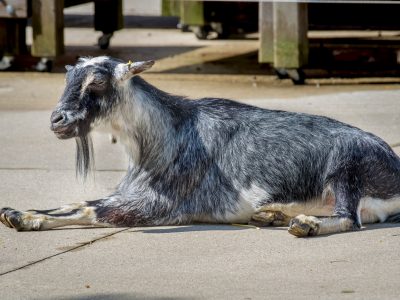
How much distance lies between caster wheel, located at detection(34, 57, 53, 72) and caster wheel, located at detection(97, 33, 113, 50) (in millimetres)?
2063

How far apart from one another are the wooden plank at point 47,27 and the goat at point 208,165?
16.7 ft

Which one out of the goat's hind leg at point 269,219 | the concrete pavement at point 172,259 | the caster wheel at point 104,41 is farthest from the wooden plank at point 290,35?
the goat's hind leg at point 269,219

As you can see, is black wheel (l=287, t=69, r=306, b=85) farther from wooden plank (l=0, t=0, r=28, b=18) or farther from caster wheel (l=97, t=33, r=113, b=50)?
caster wheel (l=97, t=33, r=113, b=50)

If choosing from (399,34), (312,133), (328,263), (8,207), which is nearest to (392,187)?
(312,133)

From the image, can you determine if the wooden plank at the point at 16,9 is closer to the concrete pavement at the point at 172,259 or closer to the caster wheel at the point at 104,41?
the caster wheel at the point at 104,41

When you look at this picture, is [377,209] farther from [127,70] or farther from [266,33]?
[266,33]

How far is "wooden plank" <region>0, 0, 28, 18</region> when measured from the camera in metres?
11.4

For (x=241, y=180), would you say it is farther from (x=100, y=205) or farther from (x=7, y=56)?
(x=7, y=56)

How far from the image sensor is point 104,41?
46.4 feet

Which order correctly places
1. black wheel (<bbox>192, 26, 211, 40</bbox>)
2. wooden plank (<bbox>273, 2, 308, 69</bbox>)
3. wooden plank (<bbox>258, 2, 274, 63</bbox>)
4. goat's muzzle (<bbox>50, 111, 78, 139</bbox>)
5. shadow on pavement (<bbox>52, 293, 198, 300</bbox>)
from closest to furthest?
1. shadow on pavement (<bbox>52, 293, 198, 300</bbox>)
2. goat's muzzle (<bbox>50, 111, 78, 139</bbox>)
3. wooden plank (<bbox>273, 2, 308, 69</bbox>)
4. wooden plank (<bbox>258, 2, 274, 63</bbox>)
5. black wheel (<bbox>192, 26, 211, 40</bbox>)

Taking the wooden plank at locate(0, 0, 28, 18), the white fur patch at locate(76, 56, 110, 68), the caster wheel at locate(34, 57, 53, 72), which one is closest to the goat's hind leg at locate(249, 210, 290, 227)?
the white fur patch at locate(76, 56, 110, 68)

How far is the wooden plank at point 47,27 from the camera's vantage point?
11.6 metres

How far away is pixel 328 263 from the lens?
5.69 meters

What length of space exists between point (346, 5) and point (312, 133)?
629 cm
